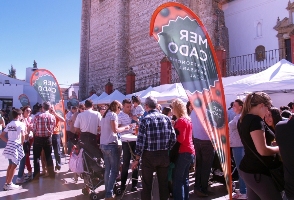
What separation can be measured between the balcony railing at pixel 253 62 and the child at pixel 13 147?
1041 cm

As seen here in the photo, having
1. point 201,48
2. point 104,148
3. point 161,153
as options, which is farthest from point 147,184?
point 201,48

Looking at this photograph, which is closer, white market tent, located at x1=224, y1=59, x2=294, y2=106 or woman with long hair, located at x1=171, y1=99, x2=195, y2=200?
woman with long hair, located at x1=171, y1=99, x2=195, y2=200

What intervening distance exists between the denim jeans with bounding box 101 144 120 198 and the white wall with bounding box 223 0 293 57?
41.0ft

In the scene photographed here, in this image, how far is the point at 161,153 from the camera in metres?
4.18

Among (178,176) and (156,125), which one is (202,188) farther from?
(156,125)

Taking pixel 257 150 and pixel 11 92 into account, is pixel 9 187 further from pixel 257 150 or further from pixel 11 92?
pixel 11 92

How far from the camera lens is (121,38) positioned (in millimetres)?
22781

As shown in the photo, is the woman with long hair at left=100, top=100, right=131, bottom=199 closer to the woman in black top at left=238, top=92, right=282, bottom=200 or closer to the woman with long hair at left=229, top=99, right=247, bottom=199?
the woman with long hair at left=229, top=99, right=247, bottom=199

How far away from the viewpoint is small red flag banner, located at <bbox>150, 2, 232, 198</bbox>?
3828 millimetres

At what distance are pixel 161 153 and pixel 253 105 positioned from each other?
167cm

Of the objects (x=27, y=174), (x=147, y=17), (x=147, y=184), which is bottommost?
(x=27, y=174)

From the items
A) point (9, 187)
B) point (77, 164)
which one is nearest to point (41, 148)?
point (9, 187)

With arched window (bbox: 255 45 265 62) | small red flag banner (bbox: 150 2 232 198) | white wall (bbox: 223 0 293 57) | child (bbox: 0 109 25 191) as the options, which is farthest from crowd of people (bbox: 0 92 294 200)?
white wall (bbox: 223 0 293 57)

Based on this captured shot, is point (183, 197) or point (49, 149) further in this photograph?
Result: point (49, 149)
